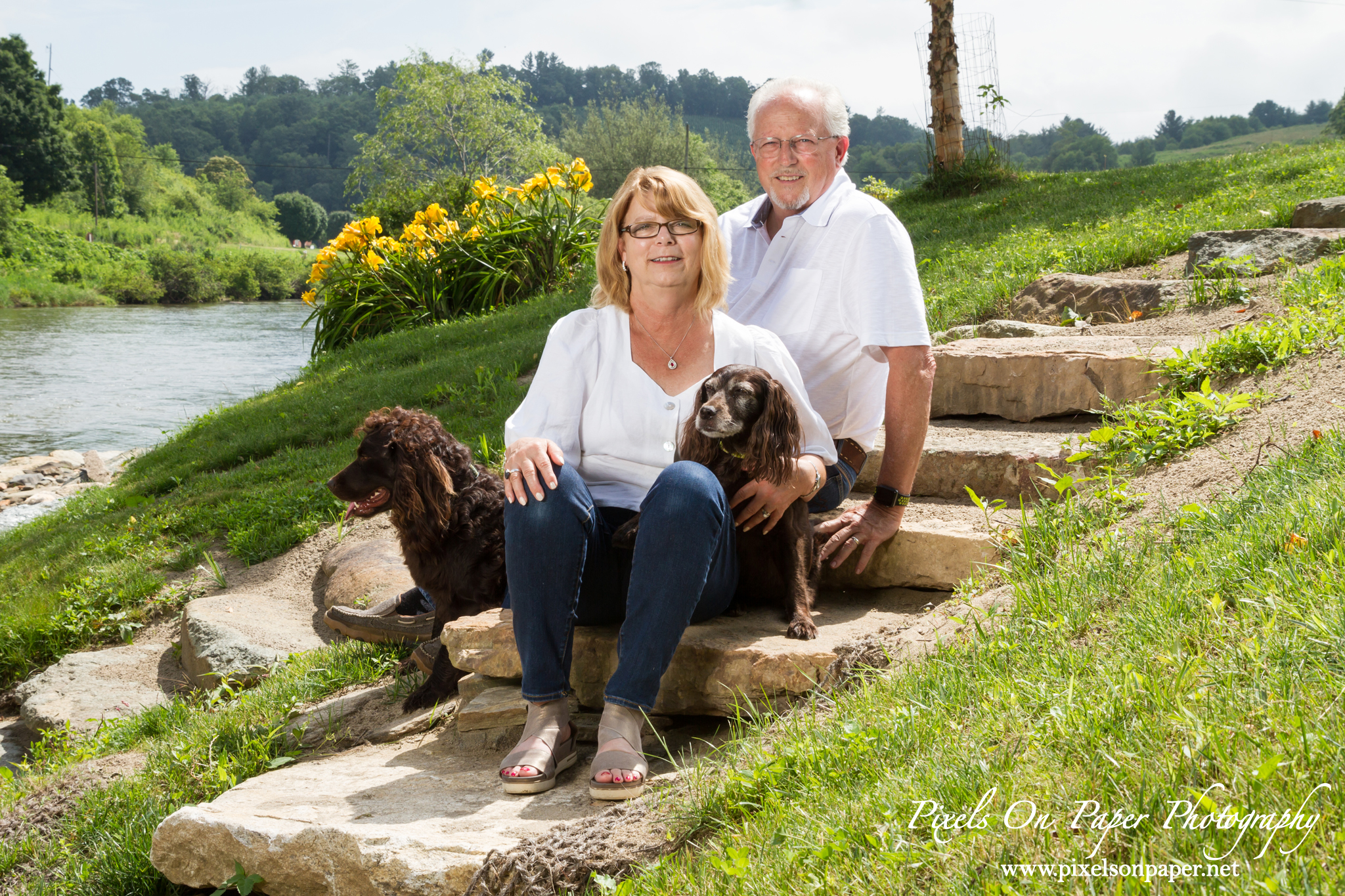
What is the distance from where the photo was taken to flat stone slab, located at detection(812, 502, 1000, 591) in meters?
3.01

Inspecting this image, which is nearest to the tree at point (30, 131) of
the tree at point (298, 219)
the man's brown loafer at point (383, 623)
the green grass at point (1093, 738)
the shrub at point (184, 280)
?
the shrub at point (184, 280)

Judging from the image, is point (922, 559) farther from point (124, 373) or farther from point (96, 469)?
point (124, 373)

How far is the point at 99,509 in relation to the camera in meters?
7.23

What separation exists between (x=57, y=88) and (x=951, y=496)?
2547 inches

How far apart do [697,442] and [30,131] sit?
60.8m

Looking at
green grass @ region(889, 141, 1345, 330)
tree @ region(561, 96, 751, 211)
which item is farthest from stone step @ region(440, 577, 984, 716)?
tree @ region(561, 96, 751, 211)

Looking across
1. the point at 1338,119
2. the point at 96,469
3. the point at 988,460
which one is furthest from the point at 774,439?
the point at 1338,119

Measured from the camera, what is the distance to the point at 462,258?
10922mm

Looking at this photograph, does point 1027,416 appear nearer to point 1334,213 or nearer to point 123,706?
point 1334,213

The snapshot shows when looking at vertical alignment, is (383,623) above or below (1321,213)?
below

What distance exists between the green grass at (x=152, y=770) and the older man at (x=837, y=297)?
Result: 191 centimetres

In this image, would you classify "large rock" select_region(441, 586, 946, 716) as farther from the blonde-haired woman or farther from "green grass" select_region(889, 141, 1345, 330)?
"green grass" select_region(889, 141, 1345, 330)

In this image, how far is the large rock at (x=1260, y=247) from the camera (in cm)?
500

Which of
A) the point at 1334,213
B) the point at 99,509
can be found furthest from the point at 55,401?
the point at 1334,213
